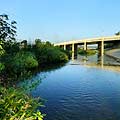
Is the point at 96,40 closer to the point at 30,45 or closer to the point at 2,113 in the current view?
the point at 30,45

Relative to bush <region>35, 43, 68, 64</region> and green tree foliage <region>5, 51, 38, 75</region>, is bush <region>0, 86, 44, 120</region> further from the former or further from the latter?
bush <region>35, 43, 68, 64</region>

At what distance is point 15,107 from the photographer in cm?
923

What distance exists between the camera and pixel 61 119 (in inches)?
677

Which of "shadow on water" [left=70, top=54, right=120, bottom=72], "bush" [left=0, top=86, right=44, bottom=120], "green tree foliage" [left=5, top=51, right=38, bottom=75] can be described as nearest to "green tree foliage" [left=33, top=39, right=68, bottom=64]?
"shadow on water" [left=70, top=54, right=120, bottom=72]

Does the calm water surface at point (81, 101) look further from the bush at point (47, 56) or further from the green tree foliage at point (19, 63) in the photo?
the bush at point (47, 56)

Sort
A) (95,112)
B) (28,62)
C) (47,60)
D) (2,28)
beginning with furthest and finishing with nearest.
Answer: (47,60), (28,62), (95,112), (2,28)

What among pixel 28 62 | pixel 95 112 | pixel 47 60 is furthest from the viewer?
pixel 47 60

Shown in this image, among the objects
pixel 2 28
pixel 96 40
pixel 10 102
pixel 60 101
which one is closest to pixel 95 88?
pixel 60 101

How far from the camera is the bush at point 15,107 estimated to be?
8.70m

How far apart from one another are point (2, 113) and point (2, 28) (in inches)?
143

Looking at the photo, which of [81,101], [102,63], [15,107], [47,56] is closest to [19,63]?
[81,101]

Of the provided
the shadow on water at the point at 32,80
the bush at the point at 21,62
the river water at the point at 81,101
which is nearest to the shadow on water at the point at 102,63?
the bush at the point at 21,62

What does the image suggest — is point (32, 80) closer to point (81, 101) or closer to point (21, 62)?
point (81, 101)

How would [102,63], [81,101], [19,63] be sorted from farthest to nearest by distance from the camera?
1. [102,63]
2. [19,63]
3. [81,101]
